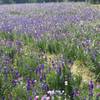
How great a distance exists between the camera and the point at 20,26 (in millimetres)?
11852

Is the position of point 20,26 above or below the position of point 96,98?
below

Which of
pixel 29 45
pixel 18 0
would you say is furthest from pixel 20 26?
pixel 18 0

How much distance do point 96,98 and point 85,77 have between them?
241 centimetres

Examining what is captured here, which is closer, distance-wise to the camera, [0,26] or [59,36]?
[59,36]

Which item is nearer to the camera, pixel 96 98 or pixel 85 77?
pixel 96 98

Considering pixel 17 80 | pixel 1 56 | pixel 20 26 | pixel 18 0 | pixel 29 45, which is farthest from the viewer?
pixel 18 0

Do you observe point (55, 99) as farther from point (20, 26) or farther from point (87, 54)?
point (20, 26)

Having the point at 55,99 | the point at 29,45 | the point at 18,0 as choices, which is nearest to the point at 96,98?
the point at 55,99

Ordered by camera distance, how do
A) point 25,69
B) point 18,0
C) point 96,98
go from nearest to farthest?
point 96,98, point 25,69, point 18,0

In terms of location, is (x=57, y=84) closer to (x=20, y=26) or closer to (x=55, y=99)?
(x=55, y=99)

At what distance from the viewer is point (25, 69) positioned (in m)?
6.07

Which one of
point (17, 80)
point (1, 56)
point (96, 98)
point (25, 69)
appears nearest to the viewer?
point (96, 98)

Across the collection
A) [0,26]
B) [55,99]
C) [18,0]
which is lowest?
[18,0]

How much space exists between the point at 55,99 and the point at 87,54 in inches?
117
